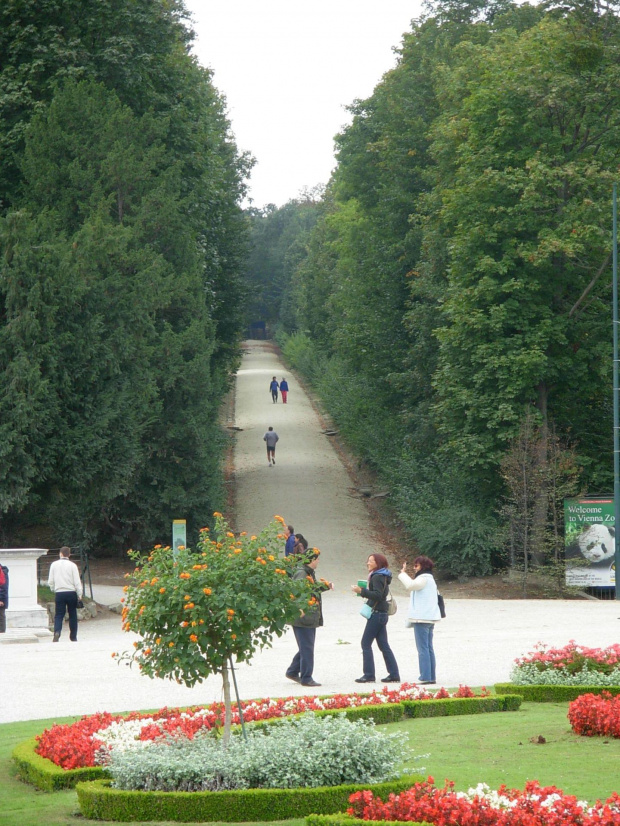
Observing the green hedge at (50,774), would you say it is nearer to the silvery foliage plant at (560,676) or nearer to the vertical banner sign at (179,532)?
the silvery foliage plant at (560,676)

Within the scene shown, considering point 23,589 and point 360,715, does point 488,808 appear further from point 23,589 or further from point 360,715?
point 23,589

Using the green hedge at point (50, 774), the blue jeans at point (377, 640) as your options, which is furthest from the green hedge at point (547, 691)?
the green hedge at point (50, 774)

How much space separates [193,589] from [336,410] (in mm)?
42888

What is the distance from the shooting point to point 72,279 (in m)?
25.3

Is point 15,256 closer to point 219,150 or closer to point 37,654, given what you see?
point 37,654

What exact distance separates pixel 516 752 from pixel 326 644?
31.0ft

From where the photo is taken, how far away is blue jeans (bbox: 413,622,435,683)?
543 inches

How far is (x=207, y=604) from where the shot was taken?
8.16 m

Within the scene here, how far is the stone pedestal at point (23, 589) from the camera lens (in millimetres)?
20938

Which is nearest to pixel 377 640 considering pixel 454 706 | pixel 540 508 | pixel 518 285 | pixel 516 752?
pixel 454 706

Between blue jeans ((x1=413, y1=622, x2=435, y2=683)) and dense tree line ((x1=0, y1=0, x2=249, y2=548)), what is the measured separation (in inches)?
497

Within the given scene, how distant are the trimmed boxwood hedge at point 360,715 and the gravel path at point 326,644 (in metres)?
1.56

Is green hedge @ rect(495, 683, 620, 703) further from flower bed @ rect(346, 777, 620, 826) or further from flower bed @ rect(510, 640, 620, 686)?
flower bed @ rect(346, 777, 620, 826)

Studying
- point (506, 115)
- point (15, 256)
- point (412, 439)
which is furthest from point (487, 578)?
point (15, 256)
